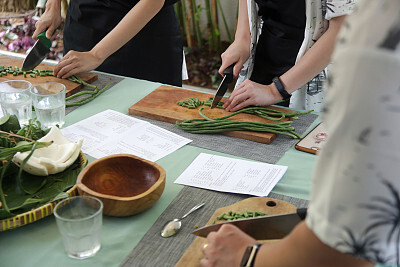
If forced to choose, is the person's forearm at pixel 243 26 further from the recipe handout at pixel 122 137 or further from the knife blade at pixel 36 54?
the knife blade at pixel 36 54

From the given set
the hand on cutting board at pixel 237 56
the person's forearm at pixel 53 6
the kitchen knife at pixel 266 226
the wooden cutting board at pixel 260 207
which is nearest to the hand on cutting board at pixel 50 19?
the person's forearm at pixel 53 6

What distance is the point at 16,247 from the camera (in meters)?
1.08

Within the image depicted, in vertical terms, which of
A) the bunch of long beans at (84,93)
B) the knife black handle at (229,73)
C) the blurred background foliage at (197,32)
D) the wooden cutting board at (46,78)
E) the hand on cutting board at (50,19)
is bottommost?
the blurred background foliage at (197,32)

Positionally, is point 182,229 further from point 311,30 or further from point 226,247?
point 311,30

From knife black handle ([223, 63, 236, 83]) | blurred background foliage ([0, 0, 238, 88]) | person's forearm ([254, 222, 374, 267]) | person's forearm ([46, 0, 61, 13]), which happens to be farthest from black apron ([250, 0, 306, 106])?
blurred background foliage ([0, 0, 238, 88])

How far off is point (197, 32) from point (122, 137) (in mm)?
3001

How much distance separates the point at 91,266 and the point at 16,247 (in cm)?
18

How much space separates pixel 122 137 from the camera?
1540 mm

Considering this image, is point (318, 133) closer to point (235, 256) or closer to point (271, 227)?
point (271, 227)

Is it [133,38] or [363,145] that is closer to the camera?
[363,145]

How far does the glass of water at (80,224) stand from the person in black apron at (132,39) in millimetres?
1240

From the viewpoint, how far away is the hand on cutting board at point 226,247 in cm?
88

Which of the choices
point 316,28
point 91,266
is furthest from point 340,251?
point 316,28

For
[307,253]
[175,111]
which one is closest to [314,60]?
[175,111]
